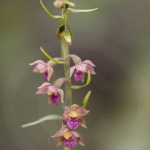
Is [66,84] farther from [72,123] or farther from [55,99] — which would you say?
[72,123]

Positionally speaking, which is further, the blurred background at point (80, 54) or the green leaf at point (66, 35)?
the blurred background at point (80, 54)

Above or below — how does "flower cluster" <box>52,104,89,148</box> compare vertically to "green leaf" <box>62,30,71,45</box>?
below

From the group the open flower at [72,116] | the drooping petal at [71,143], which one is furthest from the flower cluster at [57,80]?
the drooping petal at [71,143]

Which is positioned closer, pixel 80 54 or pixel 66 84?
pixel 66 84

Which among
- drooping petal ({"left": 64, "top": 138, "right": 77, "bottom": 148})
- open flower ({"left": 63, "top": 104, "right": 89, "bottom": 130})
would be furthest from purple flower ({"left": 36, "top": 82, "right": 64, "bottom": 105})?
drooping petal ({"left": 64, "top": 138, "right": 77, "bottom": 148})

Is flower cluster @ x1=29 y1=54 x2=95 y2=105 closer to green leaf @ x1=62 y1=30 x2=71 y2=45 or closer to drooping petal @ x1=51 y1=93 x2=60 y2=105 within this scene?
drooping petal @ x1=51 y1=93 x2=60 y2=105

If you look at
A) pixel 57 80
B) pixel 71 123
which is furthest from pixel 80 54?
pixel 71 123

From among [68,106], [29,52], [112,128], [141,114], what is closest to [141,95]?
[141,114]

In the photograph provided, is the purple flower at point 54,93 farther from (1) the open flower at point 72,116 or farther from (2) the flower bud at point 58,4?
(2) the flower bud at point 58,4

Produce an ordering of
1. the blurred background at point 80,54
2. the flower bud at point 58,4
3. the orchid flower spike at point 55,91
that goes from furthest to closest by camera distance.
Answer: the blurred background at point 80,54 < the orchid flower spike at point 55,91 < the flower bud at point 58,4
